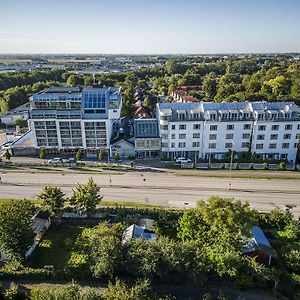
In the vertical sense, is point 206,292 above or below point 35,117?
below

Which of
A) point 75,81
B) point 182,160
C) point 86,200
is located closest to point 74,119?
point 182,160

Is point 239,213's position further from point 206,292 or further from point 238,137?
point 238,137

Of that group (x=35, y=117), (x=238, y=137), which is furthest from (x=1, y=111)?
(x=238, y=137)

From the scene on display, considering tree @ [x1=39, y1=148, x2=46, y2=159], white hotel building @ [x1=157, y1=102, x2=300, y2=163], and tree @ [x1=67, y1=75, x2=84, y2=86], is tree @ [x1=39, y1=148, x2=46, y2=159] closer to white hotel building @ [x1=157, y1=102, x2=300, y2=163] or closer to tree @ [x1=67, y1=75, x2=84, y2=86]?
white hotel building @ [x1=157, y1=102, x2=300, y2=163]

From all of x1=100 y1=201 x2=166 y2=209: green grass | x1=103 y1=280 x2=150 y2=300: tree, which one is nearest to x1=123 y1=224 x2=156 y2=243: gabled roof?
x1=100 y1=201 x2=166 y2=209: green grass

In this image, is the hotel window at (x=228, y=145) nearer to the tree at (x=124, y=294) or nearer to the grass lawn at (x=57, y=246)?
the grass lawn at (x=57, y=246)

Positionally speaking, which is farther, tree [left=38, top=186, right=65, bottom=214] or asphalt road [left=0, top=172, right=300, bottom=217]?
asphalt road [left=0, top=172, right=300, bottom=217]

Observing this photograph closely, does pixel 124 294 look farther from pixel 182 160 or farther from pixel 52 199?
pixel 182 160

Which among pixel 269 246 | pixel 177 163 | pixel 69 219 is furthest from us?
pixel 177 163
